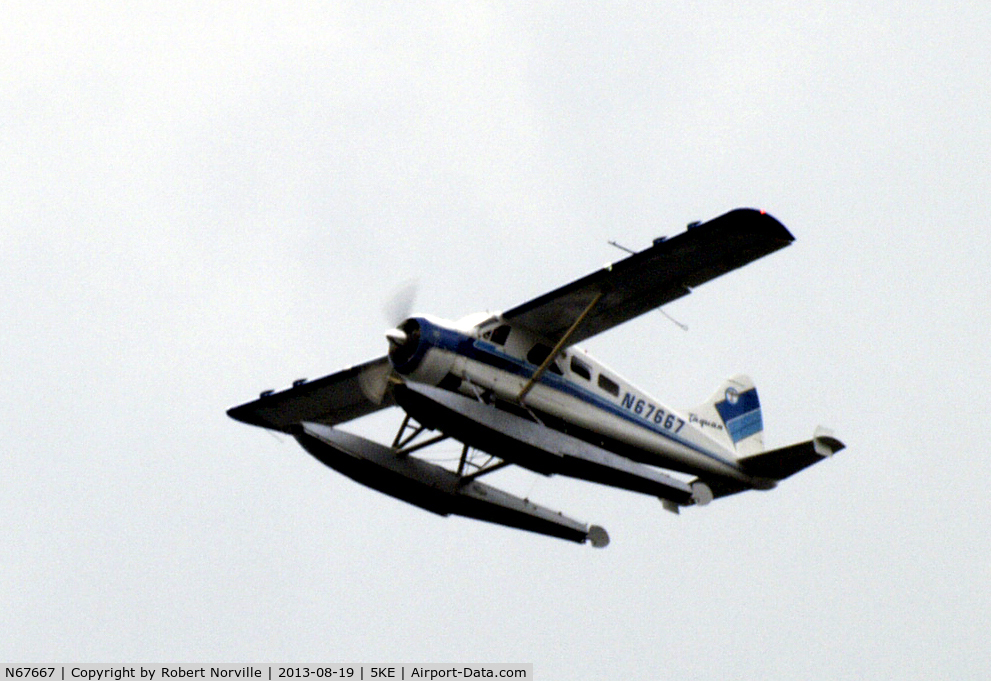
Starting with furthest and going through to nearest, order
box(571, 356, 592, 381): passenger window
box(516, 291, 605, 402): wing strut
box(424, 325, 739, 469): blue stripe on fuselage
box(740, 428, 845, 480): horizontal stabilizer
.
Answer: box(571, 356, 592, 381): passenger window, box(740, 428, 845, 480): horizontal stabilizer, box(516, 291, 605, 402): wing strut, box(424, 325, 739, 469): blue stripe on fuselage

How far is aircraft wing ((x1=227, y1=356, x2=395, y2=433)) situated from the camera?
28.2 m

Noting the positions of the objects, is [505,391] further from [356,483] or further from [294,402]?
[294,402]

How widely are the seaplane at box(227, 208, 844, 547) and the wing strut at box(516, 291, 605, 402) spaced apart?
0.9 inches

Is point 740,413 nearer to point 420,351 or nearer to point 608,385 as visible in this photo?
point 608,385

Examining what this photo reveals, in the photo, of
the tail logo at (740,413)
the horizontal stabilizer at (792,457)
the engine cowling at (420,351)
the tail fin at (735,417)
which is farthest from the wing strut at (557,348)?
the tail logo at (740,413)

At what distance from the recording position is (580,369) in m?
26.0

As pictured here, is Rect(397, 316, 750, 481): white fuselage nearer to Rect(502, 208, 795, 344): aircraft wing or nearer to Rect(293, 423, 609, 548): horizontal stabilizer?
Rect(502, 208, 795, 344): aircraft wing

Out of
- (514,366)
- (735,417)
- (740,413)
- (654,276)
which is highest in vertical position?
(654,276)

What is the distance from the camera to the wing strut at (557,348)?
81.9 feet

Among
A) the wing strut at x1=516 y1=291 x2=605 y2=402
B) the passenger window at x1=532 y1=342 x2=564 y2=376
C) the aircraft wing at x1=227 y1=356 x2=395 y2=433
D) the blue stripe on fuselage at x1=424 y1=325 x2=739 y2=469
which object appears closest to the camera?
the blue stripe on fuselage at x1=424 y1=325 x2=739 y2=469

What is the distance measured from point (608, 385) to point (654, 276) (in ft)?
7.78

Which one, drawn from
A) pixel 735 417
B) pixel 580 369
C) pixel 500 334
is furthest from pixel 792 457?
pixel 500 334

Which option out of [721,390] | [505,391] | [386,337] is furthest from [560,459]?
[721,390]

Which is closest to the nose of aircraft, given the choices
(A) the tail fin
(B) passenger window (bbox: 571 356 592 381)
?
(B) passenger window (bbox: 571 356 592 381)
